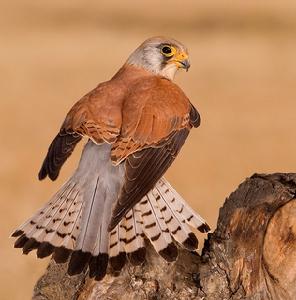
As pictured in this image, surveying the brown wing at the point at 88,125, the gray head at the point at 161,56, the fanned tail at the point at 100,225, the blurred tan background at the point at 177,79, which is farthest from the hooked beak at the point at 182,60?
the blurred tan background at the point at 177,79

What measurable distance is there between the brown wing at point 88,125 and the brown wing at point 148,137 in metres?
0.07

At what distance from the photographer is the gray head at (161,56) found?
6797 mm

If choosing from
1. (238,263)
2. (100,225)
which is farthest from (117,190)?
(238,263)

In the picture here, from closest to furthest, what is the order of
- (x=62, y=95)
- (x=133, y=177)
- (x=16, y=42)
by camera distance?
(x=133, y=177) < (x=62, y=95) < (x=16, y=42)

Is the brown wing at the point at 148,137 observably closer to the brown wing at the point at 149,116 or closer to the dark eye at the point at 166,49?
the brown wing at the point at 149,116

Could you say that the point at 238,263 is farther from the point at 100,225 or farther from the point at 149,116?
the point at 149,116

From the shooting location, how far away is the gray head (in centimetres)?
680

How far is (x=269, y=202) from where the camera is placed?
5.52 meters

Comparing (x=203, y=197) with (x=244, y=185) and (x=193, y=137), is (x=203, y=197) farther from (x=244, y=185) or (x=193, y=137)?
(x=244, y=185)

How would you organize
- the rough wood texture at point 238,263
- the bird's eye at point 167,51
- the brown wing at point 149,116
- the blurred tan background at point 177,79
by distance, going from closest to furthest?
1. the rough wood texture at point 238,263
2. the brown wing at point 149,116
3. the bird's eye at point 167,51
4. the blurred tan background at point 177,79

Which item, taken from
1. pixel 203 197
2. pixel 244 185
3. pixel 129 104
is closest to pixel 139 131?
pixel 129 104

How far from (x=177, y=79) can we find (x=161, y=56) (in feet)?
54.1

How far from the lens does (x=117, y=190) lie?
19.4 ft

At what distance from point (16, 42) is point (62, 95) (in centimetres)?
673
